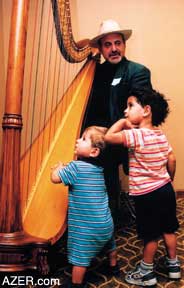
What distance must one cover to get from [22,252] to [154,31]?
7.83 feet

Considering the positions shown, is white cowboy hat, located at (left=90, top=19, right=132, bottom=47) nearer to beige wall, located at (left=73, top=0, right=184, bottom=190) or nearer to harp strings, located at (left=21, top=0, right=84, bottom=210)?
harp strings, located at (left=21, top=0, right=84, bottom=210)

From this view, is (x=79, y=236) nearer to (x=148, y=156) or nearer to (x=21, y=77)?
(x=148, y=156)

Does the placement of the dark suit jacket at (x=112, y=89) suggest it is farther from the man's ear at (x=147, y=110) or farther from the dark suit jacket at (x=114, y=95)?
the man's ear at (x=147, y=110)

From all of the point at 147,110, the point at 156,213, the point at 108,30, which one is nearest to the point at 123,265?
the point at 156,213

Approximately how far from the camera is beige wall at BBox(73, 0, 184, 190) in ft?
9.86

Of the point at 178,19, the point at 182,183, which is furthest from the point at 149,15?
the point at 182,183

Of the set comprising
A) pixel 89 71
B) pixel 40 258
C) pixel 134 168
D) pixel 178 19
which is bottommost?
pixel 40 258

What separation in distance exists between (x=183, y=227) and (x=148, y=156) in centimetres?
94

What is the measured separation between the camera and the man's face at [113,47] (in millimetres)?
2301

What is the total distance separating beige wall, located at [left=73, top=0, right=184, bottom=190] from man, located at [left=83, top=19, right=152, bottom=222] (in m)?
0.55

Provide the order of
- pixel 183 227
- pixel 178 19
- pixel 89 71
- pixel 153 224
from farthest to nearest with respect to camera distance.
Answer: pixel 178 19
pixel 89 71
pixel 183 227
pixel 153 224

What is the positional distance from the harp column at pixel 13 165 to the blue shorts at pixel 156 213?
21.5 inches

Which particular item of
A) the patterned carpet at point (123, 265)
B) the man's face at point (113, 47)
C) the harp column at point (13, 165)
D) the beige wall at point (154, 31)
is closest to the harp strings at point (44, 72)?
the beige wall at point (154, 31)

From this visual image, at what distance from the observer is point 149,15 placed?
3010mm
